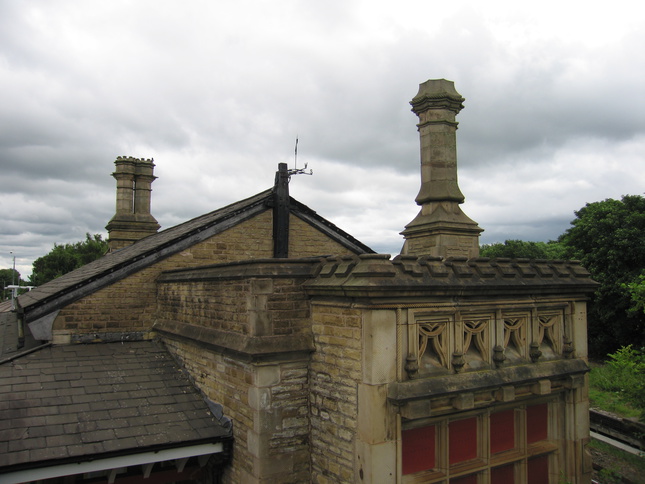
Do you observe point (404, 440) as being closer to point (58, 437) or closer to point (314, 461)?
point (314, 461)

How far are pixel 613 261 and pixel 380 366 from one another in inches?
974

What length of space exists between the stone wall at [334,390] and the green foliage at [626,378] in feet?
20.7

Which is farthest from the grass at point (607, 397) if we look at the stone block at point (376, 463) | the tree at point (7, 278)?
the tree at point (7, 278)

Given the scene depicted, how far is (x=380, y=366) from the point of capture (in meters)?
5.50

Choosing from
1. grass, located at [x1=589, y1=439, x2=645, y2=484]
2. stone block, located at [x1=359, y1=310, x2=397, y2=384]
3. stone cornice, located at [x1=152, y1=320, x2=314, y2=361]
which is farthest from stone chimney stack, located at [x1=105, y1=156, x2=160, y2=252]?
grass, located at [x1=589, y1=439, x2=645, y2=484]

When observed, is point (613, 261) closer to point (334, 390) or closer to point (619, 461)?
point (619, 461)

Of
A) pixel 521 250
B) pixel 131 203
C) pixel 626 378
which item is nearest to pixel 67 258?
pixel 131 203

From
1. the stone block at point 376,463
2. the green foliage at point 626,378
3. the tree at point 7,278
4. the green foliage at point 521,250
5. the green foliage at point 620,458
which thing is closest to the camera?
the stone block at point 376,463

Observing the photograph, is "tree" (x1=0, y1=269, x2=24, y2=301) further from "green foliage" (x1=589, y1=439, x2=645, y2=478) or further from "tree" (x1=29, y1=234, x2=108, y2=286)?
"green foliage" (x1=589, y1=439, x2=645, y2=478)

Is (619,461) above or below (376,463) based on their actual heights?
below

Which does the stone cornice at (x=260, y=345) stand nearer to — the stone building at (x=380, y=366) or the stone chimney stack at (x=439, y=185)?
the stone building at (x=380, y=366)

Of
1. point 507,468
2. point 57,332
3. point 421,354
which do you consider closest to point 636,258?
point 507,468

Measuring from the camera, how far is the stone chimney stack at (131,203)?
1809cm

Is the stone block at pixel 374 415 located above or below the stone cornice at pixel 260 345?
below
